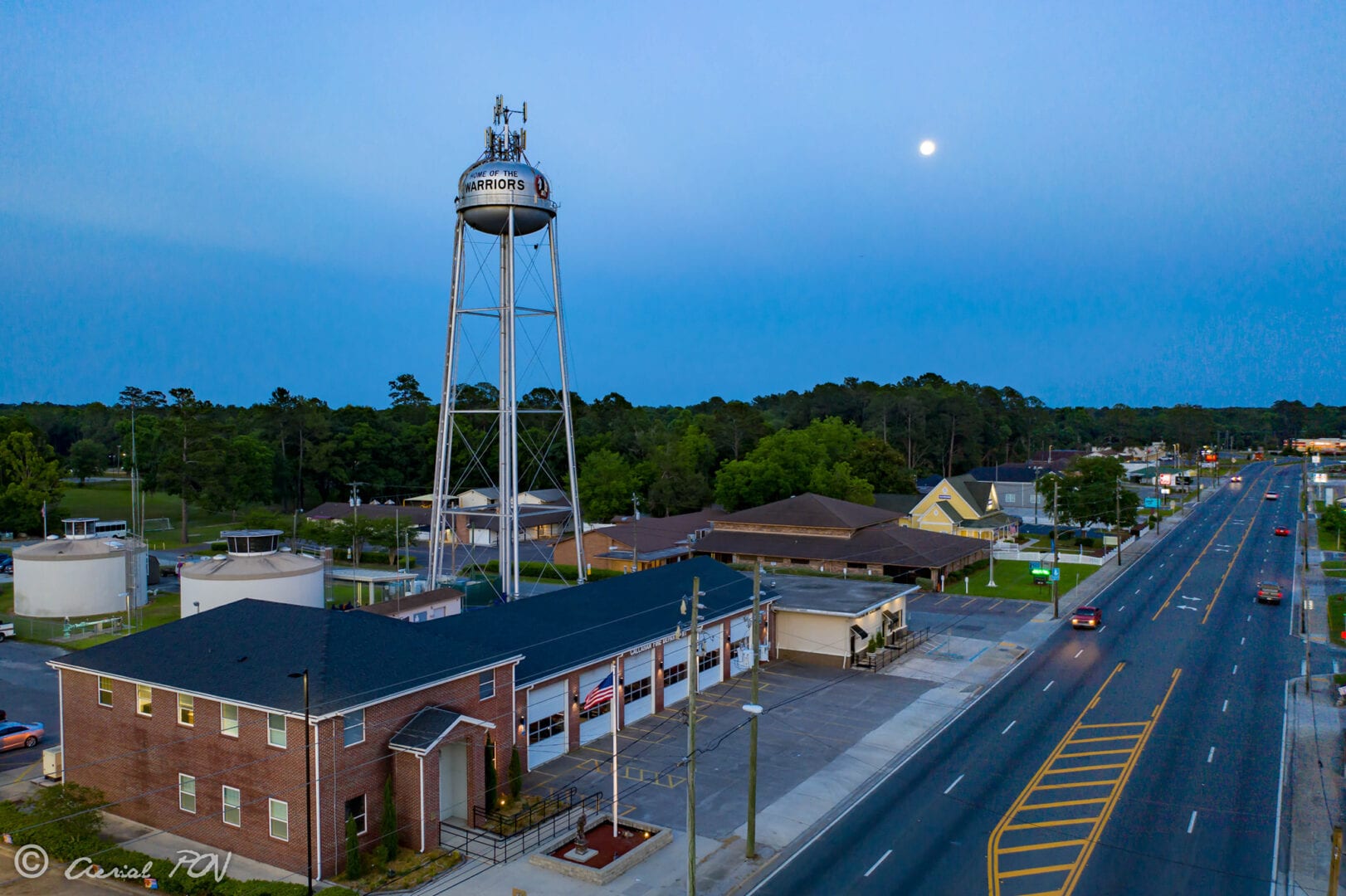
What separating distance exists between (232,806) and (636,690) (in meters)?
16.4

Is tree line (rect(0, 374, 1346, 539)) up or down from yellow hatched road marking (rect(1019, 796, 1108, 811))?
up

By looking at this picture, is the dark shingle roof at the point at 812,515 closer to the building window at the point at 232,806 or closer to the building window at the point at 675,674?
the building window at the point at 675,674

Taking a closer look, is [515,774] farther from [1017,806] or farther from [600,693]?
[1017,806]

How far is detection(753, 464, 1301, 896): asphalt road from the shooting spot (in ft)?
77.7

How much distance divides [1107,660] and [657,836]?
31.8 m

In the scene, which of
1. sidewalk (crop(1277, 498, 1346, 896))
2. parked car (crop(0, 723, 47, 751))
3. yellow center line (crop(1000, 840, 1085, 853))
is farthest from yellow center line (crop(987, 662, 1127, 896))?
parked car (crop(0, 723, 47, 751))

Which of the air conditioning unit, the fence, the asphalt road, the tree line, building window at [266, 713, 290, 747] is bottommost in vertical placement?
the asphalt road

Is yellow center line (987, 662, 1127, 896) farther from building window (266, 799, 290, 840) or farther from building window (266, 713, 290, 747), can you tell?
building window (266, 713, 290, 747)

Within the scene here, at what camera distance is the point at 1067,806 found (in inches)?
1107

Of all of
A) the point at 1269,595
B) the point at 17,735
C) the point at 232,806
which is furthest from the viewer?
the point at 1269,595

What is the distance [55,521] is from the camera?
94.3 m

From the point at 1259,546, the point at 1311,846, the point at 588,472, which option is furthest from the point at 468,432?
the point at 1311,846

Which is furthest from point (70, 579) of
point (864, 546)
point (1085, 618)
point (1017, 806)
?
point (1085, 618)

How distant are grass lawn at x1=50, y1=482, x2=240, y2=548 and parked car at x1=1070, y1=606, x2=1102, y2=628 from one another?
274ft
